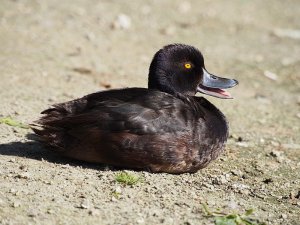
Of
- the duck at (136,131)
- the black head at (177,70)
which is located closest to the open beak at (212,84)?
the black head at (177,70)

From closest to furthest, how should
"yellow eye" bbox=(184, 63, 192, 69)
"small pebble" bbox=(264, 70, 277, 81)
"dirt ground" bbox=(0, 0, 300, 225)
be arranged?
"dirt ground" bbox=(0, 0, 300, 225), "yellow eye" bbox=(184, 63, 192, 69), "small pebble" bbox=(264, 70, 277, 81)

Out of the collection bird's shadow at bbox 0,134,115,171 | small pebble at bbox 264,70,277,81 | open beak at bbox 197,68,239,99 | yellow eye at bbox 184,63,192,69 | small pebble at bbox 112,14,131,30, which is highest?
yellow eye at bbox 184,63,192,69

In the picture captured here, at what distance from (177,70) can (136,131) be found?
911 millimetres

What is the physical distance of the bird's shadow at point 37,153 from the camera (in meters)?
5.10

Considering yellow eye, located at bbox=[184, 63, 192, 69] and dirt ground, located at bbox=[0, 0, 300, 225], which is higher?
yellow eye, located at bbox=[184, 63, 192, 69]

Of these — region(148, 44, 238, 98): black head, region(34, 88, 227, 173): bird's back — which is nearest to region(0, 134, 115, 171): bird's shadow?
region(34, 88, 227, 173): bird's back

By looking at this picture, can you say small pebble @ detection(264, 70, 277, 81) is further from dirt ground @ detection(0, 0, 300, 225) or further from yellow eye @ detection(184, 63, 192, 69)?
yellow eye @ detection(184, 63, 192, 69)

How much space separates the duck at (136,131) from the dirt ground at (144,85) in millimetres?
120

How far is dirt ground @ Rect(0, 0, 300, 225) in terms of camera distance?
14.5 feet

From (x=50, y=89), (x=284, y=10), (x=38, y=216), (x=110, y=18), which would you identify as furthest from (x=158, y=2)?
(x=38, y=216)

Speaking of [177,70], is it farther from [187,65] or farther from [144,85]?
[144,85]

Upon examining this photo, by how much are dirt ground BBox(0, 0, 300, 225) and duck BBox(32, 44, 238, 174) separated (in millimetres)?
120

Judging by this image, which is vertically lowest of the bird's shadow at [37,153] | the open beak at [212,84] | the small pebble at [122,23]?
the bird's shadow at [37,153]

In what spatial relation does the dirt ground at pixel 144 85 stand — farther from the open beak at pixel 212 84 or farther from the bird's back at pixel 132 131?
the open beak at pixel 212 84
